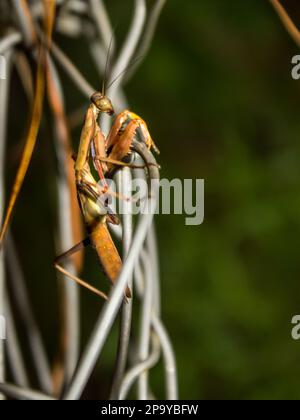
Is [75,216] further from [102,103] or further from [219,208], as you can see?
[219,208]

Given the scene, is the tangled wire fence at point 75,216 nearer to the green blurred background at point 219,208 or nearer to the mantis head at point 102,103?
the mantis head at point 102,103

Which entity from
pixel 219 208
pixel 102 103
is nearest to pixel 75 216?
pixel 102 103

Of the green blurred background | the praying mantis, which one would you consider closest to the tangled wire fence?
the praying mantis

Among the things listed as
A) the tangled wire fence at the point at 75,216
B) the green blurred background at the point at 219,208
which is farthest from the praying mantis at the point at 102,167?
the green blurred background at the point at 219,208

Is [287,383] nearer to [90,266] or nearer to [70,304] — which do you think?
[90,266]

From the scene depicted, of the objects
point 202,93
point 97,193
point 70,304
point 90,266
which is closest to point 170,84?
point 202,93

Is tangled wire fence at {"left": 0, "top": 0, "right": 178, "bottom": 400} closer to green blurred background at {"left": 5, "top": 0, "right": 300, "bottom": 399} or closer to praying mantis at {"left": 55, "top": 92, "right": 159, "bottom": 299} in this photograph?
praying mantis at {"left": 55, "top": 92, "right": 159, "bottom": 299}
